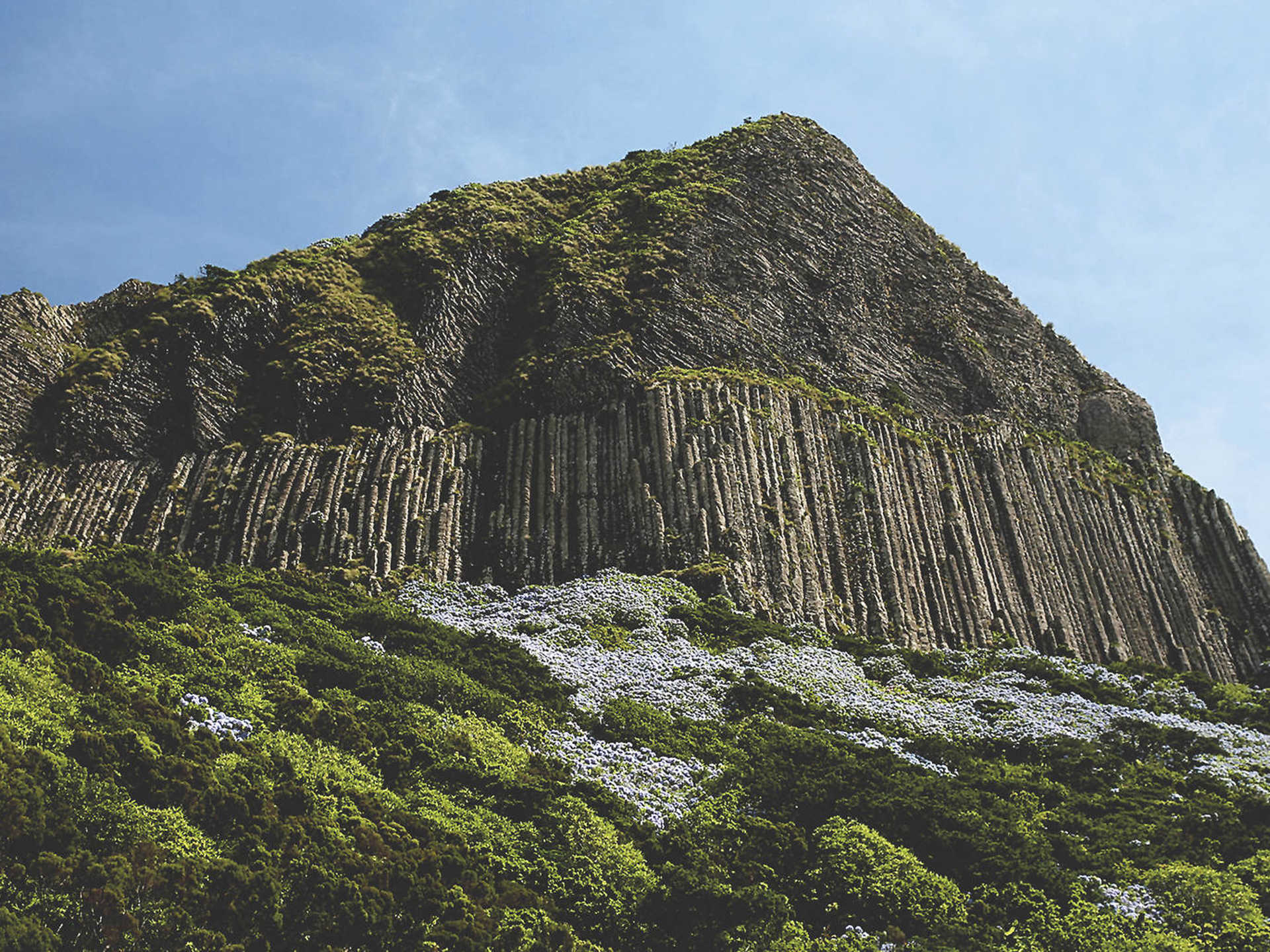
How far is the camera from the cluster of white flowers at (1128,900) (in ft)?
60.2

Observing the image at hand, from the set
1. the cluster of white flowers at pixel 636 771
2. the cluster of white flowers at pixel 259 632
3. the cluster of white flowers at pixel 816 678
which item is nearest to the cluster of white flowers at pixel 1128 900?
the cluster of white flowers at pixel 816 678

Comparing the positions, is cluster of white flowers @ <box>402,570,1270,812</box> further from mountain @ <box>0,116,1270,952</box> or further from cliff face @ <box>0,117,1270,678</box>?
cliff face @ <box>0,117,1270,678</box>

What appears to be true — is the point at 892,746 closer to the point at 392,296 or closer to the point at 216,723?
the point at 216,723

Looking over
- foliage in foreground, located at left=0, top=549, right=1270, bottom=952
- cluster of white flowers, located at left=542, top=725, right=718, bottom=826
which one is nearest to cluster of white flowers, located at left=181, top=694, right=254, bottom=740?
foliage in foreground, located at left=0, top=549, right=1270, bottom=952

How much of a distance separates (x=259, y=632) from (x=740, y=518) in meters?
15.6

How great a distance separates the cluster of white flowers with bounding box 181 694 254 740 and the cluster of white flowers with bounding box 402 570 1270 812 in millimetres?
8444

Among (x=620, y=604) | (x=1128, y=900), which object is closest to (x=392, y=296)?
(x=620, y=604)

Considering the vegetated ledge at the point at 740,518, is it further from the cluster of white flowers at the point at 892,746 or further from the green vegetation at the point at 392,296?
the cluster of white flowers at the point at 892,746

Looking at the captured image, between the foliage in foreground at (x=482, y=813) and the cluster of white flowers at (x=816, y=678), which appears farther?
the cluster of white flowers at (x=816, y=678)

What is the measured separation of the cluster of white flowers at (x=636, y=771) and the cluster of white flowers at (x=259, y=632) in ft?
21.7

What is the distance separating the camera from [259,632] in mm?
24891

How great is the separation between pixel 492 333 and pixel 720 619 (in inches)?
699

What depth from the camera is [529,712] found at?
24328 millimetres

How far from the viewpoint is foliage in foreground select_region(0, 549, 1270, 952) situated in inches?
597
